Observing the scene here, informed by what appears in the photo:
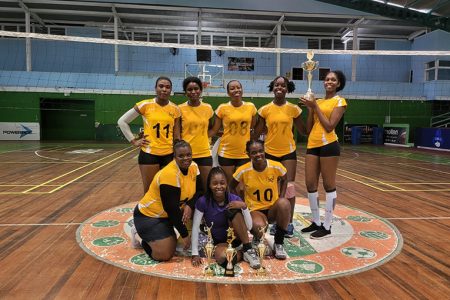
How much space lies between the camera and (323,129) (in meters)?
3.54

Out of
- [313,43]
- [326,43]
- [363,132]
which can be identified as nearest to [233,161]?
[363,132]

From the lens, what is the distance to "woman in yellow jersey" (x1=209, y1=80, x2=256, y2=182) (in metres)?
3.76

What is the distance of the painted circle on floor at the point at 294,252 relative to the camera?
2.78 m

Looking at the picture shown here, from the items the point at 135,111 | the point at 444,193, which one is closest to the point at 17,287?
the point at 135,111

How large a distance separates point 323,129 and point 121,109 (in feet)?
52.9

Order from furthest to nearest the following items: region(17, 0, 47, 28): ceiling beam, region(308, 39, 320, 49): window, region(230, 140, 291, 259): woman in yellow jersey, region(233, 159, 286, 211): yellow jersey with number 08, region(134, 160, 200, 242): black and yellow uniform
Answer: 1. region(308, 39, 320, 49): window
2. region(17, 0, 47, 28): ceiling beam
3. region(233, 159, 286, 211): yellow jersey with number 08
4. region(230, 140, 291, 259): woman in yellow jersey
5. region(134, 160, 200, 242): black and yellow uniform

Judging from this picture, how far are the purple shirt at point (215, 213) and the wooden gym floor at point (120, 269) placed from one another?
56 centimetres

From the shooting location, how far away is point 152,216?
3104 millimetres

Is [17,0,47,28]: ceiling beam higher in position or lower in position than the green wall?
higher

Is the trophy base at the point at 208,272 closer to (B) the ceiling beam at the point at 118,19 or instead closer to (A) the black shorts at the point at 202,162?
(A) the black shorts at the point at 202,162

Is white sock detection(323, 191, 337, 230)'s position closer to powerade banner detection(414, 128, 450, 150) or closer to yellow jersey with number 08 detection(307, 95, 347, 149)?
yellow jersey with number 08 detection(307, 95, 347, 149)

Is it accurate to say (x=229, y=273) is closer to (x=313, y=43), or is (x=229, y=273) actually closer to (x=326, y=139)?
(x=326, y=139)

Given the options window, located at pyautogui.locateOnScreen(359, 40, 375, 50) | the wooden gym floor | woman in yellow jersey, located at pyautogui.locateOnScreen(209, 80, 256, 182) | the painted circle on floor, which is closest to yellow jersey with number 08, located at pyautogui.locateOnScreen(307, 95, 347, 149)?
woman in yellow jersey, located at pyautogui.locateOnScreen(209, 80, 256, 182)

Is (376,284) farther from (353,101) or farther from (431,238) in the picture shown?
(353,101)
